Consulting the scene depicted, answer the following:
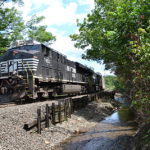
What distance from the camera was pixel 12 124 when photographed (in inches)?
369

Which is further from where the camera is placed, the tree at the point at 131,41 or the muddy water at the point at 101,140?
the muddy water at the point at 101,140

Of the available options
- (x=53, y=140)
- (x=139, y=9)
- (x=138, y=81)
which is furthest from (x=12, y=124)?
(x=139, y=9)

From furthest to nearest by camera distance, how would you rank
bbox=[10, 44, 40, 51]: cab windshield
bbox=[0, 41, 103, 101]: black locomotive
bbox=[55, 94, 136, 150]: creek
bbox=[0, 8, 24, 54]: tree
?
bbox=[0, 8, 24, 54]: tree < bbox=[10, 44, 40, 51]: cab windshield < bbox=[0, 41, 103, 101]: black locomotive < bbox=[55, 94, 136, 150]: creek

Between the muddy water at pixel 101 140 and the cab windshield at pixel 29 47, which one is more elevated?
the cab windshield at pixel 29 47

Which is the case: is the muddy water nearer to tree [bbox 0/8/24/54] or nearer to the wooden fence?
the wooden fence

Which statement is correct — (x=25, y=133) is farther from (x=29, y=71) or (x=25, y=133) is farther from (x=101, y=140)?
(x=29, y=71)

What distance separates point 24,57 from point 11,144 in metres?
7.66

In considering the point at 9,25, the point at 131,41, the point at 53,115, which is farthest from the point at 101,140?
the point at 9,25

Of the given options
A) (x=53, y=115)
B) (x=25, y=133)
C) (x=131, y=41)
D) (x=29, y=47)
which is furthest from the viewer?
(x=29, y=47)

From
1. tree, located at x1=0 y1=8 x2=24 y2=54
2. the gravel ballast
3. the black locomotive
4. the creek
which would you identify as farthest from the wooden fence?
tree, located at x1=0 y1=8 x2=24 y2=54

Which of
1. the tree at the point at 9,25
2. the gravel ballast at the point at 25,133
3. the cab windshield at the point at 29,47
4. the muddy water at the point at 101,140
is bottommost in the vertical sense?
the muddy water at the point at 101,140

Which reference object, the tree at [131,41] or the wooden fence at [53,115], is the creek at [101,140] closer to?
the wooden fence at [53,115]

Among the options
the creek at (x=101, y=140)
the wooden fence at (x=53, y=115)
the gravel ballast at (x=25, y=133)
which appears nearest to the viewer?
the gravel ballast at (x=25, y=133)

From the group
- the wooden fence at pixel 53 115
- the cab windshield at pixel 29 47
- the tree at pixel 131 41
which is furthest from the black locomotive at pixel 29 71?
the tree at pixel 131 41
